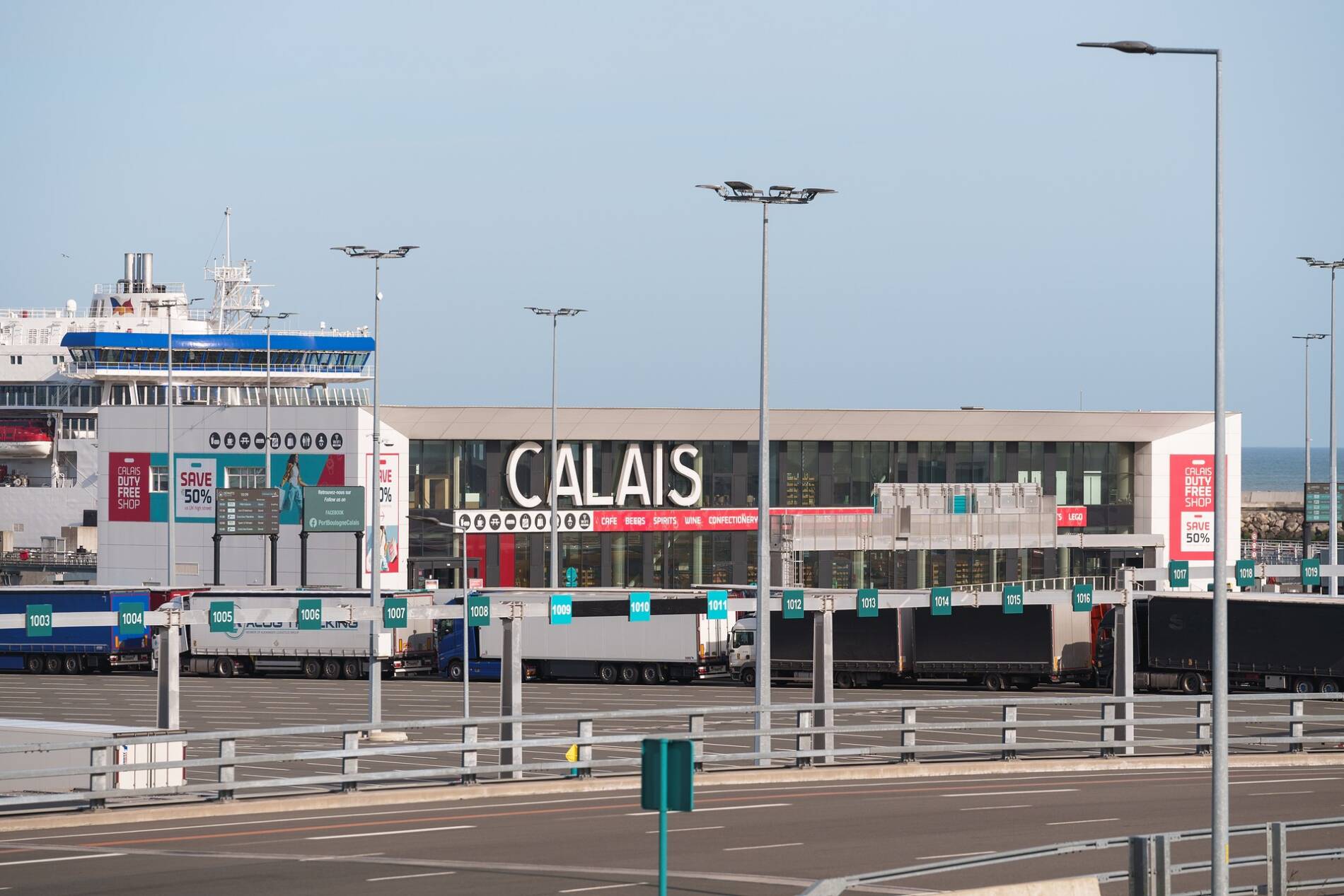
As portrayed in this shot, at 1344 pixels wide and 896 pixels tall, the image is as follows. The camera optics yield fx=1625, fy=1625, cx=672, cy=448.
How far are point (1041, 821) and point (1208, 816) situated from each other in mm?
2438

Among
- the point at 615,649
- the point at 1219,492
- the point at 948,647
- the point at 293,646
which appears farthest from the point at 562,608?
the point at 293,646

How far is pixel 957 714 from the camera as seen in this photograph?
48.8 metres

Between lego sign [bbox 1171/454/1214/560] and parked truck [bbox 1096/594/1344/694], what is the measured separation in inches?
1519

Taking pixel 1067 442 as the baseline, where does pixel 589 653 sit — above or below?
below

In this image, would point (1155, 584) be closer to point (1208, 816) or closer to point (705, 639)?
point (705, 639)

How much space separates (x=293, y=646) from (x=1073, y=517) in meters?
46.4

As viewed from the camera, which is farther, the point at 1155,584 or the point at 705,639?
the point at 1155,584

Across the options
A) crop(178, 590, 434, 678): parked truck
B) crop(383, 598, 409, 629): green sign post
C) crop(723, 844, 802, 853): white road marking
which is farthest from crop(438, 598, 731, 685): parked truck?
crop(723, 844, 802, 853): white road marking

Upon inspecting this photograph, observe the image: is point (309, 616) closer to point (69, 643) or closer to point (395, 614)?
point (395, 614)

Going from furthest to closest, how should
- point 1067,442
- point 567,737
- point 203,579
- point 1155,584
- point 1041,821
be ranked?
1. point 1067,442
2. point 203,579
3. point 1155,584
4. point 567,737
5. point 1041,821

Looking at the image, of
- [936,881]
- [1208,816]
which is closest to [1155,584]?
→ [1208,816]

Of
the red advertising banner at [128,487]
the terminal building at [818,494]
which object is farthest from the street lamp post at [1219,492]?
the red advertising banner at [128,487]

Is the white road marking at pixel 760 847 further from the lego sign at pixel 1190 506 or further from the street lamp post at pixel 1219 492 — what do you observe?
the lego sign at pixel 1190 506

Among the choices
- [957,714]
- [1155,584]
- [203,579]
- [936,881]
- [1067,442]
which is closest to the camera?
[936,881]
